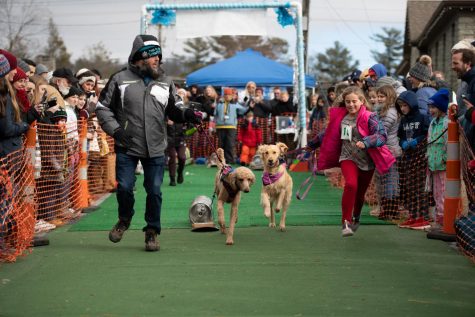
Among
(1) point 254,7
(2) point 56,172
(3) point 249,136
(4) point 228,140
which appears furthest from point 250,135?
(2) point 56,172

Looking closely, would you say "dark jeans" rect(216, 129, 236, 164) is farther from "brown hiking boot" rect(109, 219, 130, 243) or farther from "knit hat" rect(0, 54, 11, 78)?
"knit hat" rect(0, 54, 11, 78)

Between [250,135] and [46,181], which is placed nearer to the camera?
[46,181]

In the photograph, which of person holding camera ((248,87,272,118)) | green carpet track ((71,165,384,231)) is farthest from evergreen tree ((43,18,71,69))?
green carpet track ((71,165,384,231))

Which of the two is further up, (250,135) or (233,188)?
(250,135)

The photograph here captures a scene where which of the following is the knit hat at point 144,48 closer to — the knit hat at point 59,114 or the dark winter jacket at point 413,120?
the knit hat at point 59,114

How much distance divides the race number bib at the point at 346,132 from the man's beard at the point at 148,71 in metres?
2.21

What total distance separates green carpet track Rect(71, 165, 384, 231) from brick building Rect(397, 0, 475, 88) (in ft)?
37.1

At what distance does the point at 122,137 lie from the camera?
8336 mm

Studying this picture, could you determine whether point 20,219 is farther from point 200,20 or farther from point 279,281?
point 200,20

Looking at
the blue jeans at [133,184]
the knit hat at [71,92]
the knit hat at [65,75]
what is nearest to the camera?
the blue jeans at [133,184]

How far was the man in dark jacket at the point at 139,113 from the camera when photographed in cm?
850

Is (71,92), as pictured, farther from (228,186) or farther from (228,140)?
(228,140)

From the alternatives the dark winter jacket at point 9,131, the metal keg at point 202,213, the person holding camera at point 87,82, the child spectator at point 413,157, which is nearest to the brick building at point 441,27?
the person holding camera at point 87,82

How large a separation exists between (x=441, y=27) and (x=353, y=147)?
22737 mm
